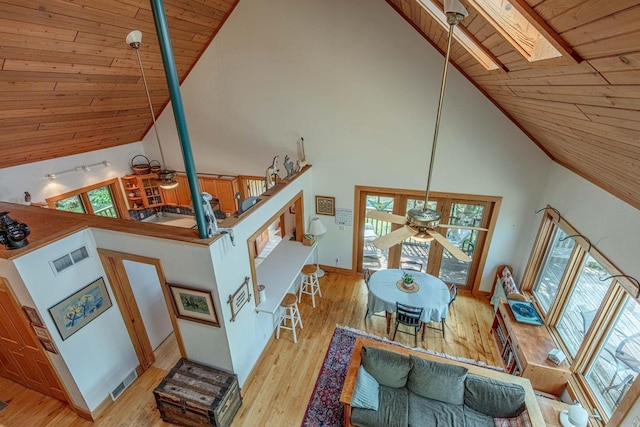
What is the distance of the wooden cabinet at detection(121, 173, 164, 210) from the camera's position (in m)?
6.79

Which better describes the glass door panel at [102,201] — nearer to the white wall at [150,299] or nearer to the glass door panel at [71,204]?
the glass door panel at [71,204]

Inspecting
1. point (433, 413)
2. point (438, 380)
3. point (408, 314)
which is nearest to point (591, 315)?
point (438, 380)

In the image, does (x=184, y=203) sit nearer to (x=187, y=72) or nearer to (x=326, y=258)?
(x=187, y=72)

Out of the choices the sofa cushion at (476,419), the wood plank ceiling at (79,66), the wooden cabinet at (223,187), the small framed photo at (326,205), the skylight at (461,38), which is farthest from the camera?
the wooden cabinet at (223,187)

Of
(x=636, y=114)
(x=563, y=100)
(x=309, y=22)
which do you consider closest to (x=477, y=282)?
(x=563, y=100)

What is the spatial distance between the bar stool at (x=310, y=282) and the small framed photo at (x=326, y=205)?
116 centimetres

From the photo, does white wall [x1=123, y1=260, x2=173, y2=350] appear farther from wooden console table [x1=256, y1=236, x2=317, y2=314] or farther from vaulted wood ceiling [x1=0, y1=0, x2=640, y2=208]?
vaulted wood ceiling [x1=0, y1=0, x2=640, y2=208]

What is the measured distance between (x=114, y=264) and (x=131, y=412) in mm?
1990

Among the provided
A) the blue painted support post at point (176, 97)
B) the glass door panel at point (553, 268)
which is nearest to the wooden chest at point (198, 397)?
the blue painted support post at point (176, 97)

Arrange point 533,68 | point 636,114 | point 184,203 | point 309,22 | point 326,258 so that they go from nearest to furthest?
1. point 636,114
2. point 533,68
3. point 309,22
4. point 326,258
5. point 184,203

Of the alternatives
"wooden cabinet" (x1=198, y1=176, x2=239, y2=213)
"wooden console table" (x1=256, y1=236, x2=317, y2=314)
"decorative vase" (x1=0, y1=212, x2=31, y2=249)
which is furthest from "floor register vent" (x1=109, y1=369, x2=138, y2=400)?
"wooden cabinet" (x1=198, y1=176, x2=239, y2=213)

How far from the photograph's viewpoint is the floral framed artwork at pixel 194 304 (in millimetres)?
3314

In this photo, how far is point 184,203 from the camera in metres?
7.03

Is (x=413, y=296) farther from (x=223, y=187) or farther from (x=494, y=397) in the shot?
(x=223, y=187)
